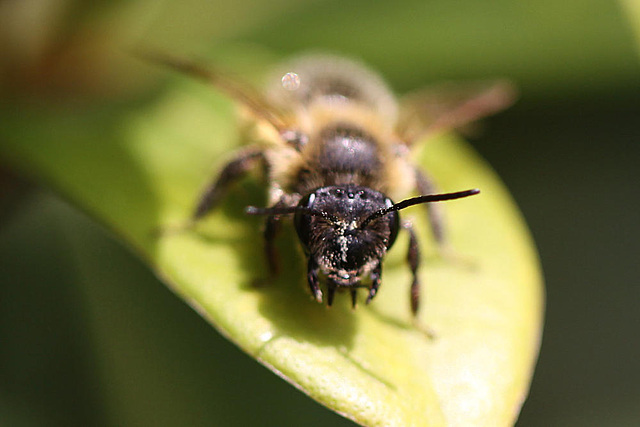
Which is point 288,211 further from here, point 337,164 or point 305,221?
point 337,164

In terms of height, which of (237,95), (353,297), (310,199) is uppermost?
(237,95)

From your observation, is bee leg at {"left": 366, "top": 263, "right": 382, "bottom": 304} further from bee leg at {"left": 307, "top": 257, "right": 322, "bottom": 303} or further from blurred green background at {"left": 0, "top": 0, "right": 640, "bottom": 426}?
blurred green background at {"left": 0, "top": 0, "right": 640, "bottom": 426}

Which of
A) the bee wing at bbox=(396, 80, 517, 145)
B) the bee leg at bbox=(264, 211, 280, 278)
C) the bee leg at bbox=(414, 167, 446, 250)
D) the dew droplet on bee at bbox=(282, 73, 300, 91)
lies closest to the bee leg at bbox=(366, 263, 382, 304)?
the bee leg at bbox=(264, 211, 280, 278)

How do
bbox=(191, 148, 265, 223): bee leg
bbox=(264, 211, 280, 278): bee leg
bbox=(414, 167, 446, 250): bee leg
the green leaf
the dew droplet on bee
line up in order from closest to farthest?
the green leaf, bbox=(264, 211, 280, 278): bee leg, bbox=(191, 148, 265, 223): bee leg, bbox=(414, 167, 446, 250): bee leg, the dew droplet on bee

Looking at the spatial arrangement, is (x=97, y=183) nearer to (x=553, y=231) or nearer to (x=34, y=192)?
(x=34, y=192)

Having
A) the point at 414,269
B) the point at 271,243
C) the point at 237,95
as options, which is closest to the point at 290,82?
the point at 237,95
